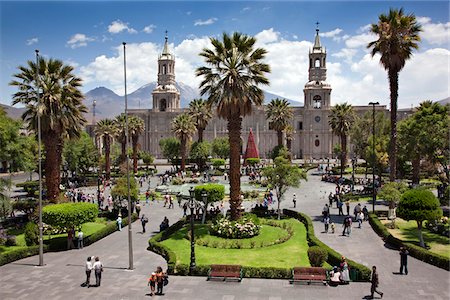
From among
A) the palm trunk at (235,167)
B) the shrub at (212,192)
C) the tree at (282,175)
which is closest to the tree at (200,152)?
the tree at (282,175)

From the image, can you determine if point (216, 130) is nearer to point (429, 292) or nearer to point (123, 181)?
point (123, 181)

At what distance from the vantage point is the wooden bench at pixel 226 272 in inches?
642

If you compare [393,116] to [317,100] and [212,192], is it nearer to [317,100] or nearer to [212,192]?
[212,192]

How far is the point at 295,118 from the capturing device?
95.6 meters

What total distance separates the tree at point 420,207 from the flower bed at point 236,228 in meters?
7.46

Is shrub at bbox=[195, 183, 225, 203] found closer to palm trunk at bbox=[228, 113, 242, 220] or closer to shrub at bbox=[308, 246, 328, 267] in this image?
palm trunk at bbox=[228, 113, 242, 220]

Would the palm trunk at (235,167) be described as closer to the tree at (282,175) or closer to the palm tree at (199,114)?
the tree at (282,175)

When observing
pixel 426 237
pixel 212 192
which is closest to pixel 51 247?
pixel 212 192

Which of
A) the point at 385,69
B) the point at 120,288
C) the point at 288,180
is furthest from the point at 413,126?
the point at 120,288

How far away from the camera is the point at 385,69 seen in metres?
29.0

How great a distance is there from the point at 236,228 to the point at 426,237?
1028cm

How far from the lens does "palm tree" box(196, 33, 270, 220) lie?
22438 mm

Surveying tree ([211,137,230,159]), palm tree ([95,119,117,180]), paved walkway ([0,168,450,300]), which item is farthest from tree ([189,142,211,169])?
paved walkway ([0,168,450,300])

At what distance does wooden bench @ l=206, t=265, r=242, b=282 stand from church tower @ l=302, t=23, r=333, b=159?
261ft
